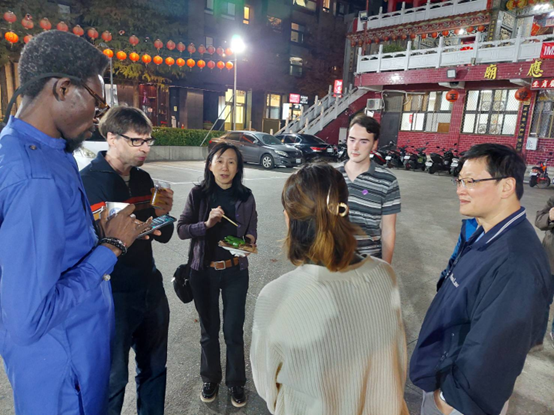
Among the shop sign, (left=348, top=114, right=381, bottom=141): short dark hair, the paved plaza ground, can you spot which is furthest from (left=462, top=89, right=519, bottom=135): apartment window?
(left=348, top=114, right=381, bottom=141): short dark hair

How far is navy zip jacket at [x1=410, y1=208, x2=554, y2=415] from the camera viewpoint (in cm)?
135

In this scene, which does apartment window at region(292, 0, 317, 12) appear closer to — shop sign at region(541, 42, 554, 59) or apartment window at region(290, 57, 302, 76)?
apartment window at region(290, 57, 302, 76)

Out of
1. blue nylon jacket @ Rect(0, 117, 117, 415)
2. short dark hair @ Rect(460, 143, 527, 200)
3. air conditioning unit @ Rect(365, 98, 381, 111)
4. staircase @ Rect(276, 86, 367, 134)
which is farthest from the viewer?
staircase @ Rect(276, 86, 367, 134)

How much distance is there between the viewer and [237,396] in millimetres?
2557

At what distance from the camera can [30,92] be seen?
125 cm

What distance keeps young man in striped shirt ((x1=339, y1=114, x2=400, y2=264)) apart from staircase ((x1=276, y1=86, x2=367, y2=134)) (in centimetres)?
2029

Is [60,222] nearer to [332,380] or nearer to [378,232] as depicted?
[332,380]

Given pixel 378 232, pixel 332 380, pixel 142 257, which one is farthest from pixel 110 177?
pixel 378 232

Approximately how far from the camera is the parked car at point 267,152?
49.6 feet

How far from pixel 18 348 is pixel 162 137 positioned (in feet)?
53.8

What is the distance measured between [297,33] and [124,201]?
3021cm

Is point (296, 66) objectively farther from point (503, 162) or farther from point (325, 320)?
point (325, 320)

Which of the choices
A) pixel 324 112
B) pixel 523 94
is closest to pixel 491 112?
pixel 523 94

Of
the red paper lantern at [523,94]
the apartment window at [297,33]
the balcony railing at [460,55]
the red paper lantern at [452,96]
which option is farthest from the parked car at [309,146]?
the apartment window at [297,33]
